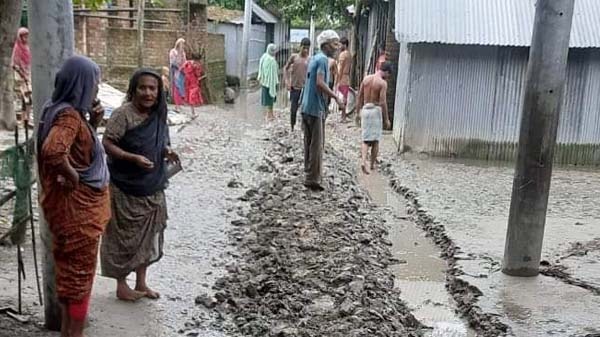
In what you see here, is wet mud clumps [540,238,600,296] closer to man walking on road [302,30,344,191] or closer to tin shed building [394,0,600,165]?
man walking on road [302,30,344,191]

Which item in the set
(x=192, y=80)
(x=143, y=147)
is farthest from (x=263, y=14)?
(x=143, y=147)

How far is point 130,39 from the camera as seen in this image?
661 inches

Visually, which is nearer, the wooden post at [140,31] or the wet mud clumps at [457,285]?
the wet mud clumps at [457,285]

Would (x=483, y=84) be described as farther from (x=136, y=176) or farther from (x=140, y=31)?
(x=140, y=31)

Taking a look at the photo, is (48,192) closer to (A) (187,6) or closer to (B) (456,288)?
(B) (456,288)

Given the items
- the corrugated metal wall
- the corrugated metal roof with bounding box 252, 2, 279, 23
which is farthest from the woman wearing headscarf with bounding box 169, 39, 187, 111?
the corrugated metal roof with bounding box 252, 2, 279, 23

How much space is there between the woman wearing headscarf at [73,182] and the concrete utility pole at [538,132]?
3.60 m

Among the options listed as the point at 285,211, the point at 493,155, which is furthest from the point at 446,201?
the point at 493,155

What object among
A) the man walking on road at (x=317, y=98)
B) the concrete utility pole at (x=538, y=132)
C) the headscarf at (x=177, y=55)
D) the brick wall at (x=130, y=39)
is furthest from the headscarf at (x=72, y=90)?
the brick wall at (x=130, y=39)

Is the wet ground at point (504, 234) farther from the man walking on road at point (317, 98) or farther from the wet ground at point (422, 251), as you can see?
the man walking on road at point (317, 98)

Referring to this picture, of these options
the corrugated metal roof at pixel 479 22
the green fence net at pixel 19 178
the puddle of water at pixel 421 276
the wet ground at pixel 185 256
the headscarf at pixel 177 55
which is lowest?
the puddle of water at pixel 421 276

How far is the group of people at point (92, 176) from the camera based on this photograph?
3.16 m

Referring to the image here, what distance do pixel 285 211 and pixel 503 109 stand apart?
564cm

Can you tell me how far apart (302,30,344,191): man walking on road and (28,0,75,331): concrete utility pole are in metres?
4.68
